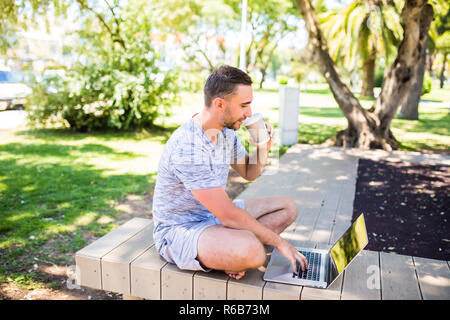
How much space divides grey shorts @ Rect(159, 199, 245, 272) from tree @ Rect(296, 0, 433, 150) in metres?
7.17

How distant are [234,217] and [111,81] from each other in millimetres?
8367

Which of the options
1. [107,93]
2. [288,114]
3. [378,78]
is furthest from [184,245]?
[378,78]

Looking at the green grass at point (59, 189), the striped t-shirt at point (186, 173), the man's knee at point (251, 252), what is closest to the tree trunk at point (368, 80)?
the green grass at point (59, 189)

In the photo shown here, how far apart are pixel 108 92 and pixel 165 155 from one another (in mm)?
7848

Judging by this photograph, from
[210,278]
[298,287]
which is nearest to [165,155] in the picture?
[210,278]

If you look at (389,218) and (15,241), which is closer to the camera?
(15,241)

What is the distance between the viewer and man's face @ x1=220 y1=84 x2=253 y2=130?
235cm

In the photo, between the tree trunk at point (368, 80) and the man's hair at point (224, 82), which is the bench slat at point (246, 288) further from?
the tree trunk at point (368, 80)

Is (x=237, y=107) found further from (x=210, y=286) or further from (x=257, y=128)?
(x=210, y=286)

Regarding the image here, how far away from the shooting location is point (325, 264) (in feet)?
8.02

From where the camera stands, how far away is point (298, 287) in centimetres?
217

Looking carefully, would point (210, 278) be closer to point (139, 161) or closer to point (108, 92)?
point (139, 161)

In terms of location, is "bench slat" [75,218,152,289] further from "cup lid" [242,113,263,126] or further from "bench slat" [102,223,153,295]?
"cup lid" [242,113,263,126]

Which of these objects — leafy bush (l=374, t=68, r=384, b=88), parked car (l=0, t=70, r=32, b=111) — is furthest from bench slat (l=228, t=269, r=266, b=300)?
leafy bush (l=374, t=68, r=384, b=88)
